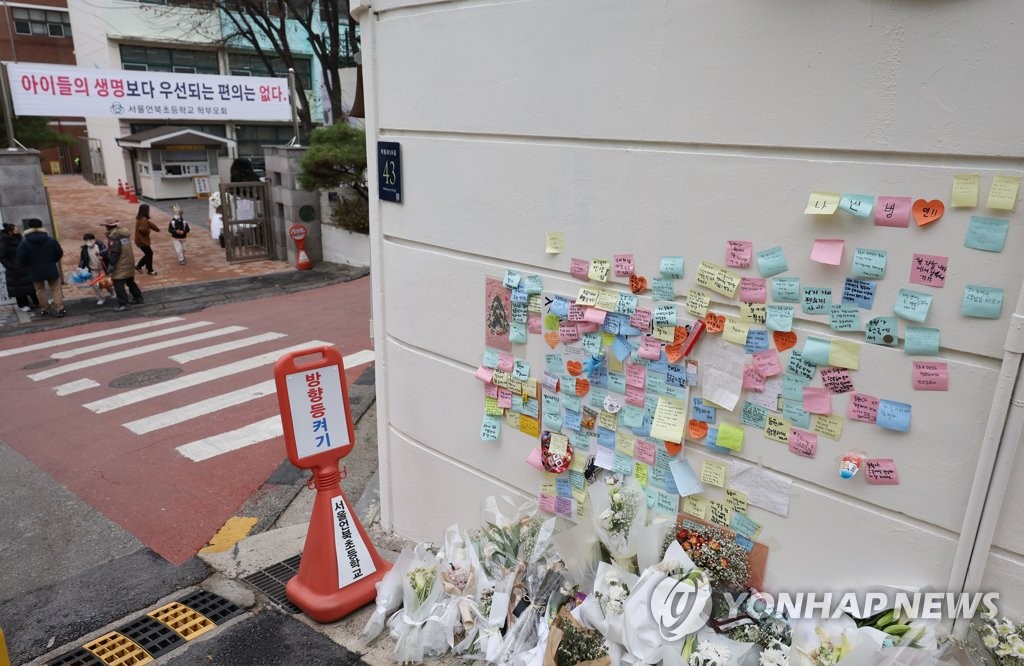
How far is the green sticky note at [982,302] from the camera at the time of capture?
2.28 m

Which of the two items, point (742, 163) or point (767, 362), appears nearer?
point (742, 163)

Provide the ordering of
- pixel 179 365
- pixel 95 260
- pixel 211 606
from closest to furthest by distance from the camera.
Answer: pixel 211 606, pixel 179 365, pixel 95 260

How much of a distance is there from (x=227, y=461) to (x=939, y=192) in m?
6.32

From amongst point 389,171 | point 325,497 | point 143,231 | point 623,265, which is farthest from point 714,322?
point 143,231

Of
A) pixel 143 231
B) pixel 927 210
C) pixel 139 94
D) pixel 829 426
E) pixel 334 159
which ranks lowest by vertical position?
pixel 143 231

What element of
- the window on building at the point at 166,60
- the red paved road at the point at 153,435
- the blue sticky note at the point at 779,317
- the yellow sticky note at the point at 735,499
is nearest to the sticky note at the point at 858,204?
the blue sticky note at the point at 779,317

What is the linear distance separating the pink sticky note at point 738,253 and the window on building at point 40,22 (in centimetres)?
4735

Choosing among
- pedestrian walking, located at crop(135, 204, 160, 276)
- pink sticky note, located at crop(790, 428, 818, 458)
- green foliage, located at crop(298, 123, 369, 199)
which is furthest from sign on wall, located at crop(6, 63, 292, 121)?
pink sticky note, located at crop(790, 428, 818, 458)

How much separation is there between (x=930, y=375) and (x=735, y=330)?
727 mm

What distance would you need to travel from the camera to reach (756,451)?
9.62 ft

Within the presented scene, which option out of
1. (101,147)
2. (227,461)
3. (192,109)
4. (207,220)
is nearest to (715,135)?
(227,461)

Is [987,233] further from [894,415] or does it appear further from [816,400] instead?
[816,400]

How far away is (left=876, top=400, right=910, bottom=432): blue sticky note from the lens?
2.52m

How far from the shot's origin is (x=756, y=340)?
283 centimetres
